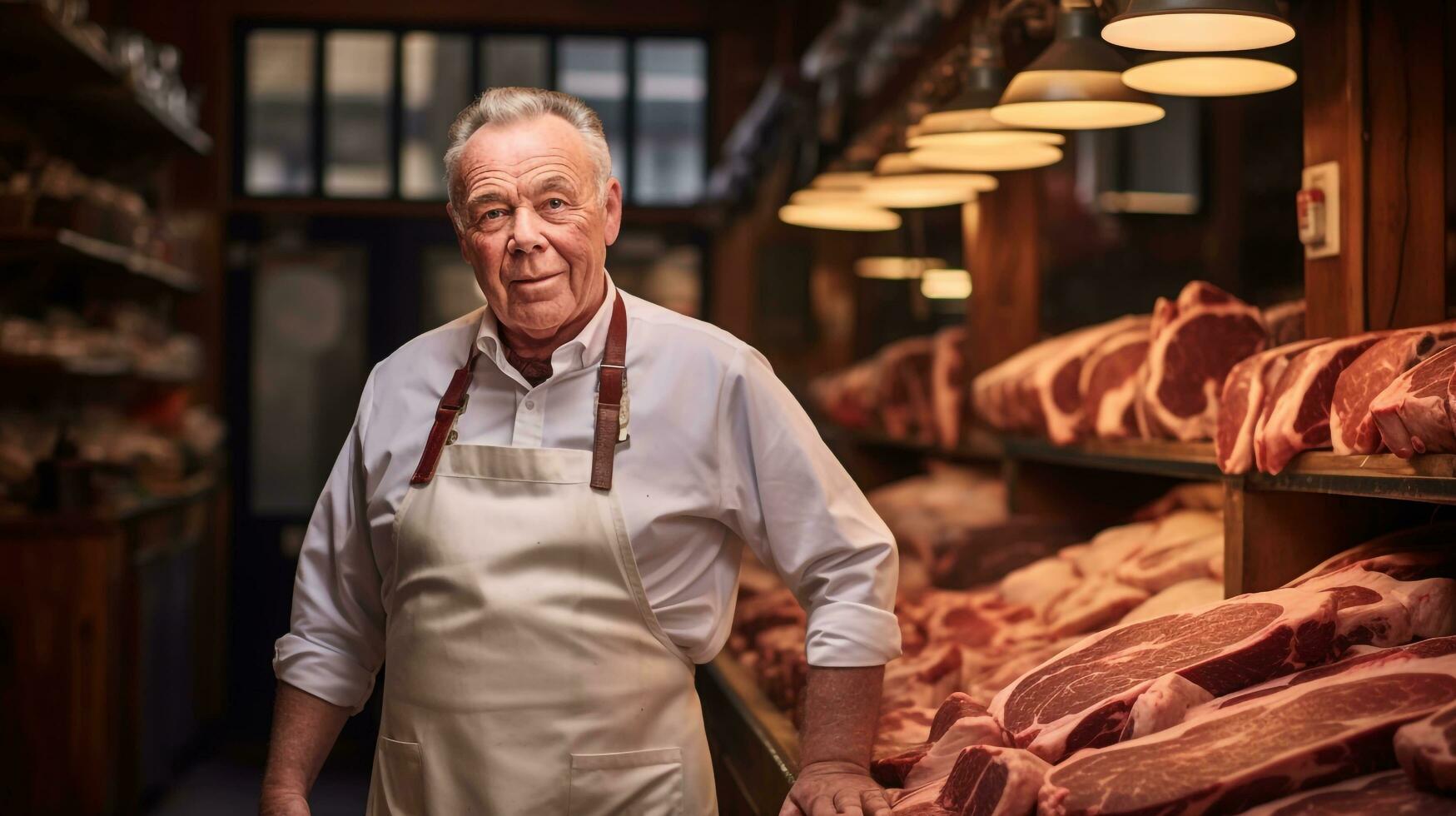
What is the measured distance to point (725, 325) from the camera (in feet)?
27.8

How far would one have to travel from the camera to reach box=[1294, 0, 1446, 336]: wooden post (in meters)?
2.51

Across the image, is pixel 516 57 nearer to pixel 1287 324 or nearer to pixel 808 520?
pixel 1287 324

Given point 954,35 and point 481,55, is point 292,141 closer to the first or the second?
point 481,55

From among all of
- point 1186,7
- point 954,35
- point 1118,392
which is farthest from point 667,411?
point 954,35

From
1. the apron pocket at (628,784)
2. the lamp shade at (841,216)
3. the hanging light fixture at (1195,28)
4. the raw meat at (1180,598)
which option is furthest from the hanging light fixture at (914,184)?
the apron pocket at (628,784)

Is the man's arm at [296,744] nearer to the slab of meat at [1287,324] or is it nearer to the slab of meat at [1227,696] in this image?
the slab of meat at [1227,696]

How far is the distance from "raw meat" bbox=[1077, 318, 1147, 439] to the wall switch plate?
20.2 inches

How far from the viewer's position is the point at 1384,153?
2.54m

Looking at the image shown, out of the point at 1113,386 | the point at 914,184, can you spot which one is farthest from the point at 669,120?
the point at 1113,386

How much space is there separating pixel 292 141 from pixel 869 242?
12.0 ft

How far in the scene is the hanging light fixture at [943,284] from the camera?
627cm

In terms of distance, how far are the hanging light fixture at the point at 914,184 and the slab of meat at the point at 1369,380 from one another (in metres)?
1.56

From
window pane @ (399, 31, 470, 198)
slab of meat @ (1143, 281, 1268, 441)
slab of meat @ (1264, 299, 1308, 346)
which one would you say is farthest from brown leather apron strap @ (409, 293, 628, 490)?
window pane @ (399, 31, 470, 198)

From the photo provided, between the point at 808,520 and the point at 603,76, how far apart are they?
6914 millimetres
